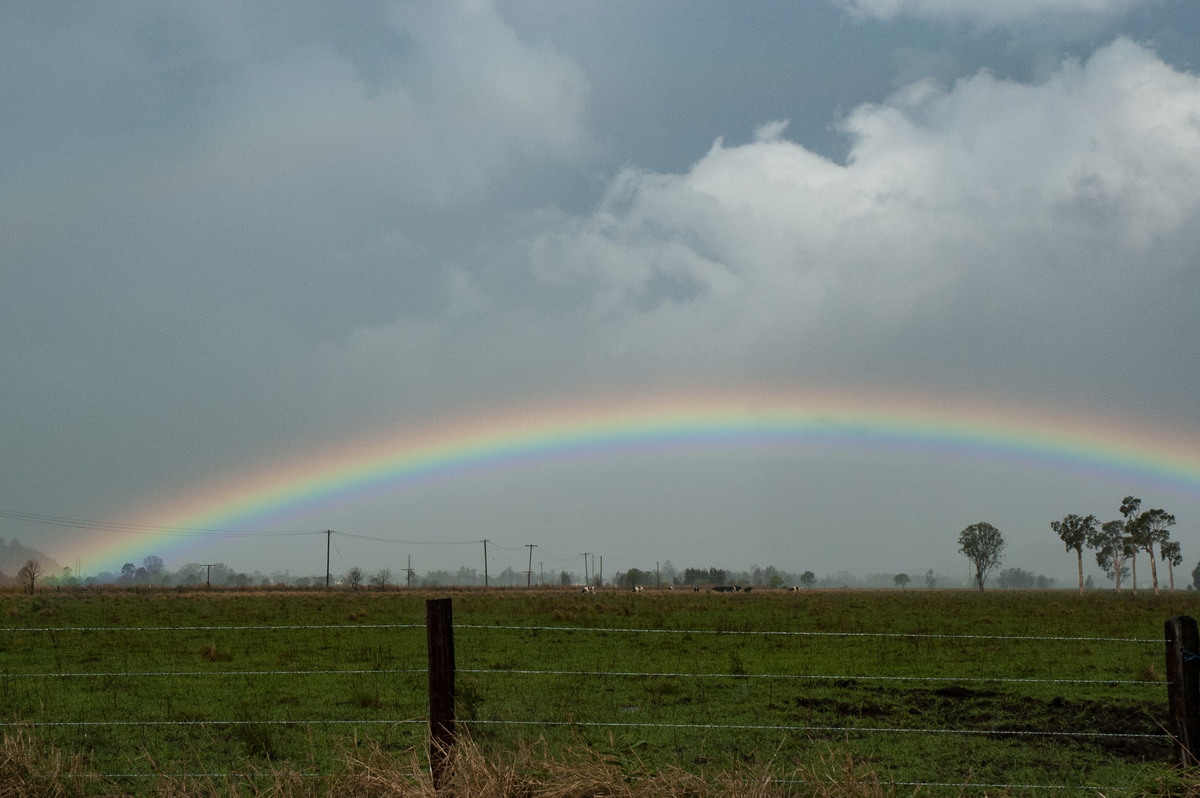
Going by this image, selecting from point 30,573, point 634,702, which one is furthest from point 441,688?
point 30,573

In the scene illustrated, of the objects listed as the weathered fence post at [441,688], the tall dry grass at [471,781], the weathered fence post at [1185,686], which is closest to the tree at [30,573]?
the tall dry grass at [471,781]

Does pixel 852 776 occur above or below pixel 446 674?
below

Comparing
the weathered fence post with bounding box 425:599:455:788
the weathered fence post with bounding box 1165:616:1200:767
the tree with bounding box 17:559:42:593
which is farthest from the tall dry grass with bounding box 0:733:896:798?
the tree with bounding box 17:559:42:593

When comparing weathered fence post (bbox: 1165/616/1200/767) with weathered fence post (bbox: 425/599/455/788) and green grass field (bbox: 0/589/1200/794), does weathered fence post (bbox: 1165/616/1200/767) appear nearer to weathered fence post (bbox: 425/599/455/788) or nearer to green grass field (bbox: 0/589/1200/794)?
green grass field (bbox: 0/589/1200/794)

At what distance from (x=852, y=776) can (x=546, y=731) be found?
16.8 feet

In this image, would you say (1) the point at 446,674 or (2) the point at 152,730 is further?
(2) the point at 152,730

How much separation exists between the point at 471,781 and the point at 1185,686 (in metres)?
5.22

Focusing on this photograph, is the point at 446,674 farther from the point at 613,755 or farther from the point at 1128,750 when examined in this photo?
the point at 1128,750

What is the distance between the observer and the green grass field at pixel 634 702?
9219 millimetres

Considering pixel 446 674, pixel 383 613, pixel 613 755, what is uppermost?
pixel 446 674

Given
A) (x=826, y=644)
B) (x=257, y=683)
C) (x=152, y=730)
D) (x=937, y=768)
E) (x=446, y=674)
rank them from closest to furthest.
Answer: (x=446, y=674) → (x=937, y=768) → (x=152, y=730) → (x=257, y=683) → (x=826, y=644)

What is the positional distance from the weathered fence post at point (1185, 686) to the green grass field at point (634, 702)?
315 mm

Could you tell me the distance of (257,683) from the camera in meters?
15.9

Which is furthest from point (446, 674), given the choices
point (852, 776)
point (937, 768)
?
point (937, 768)
